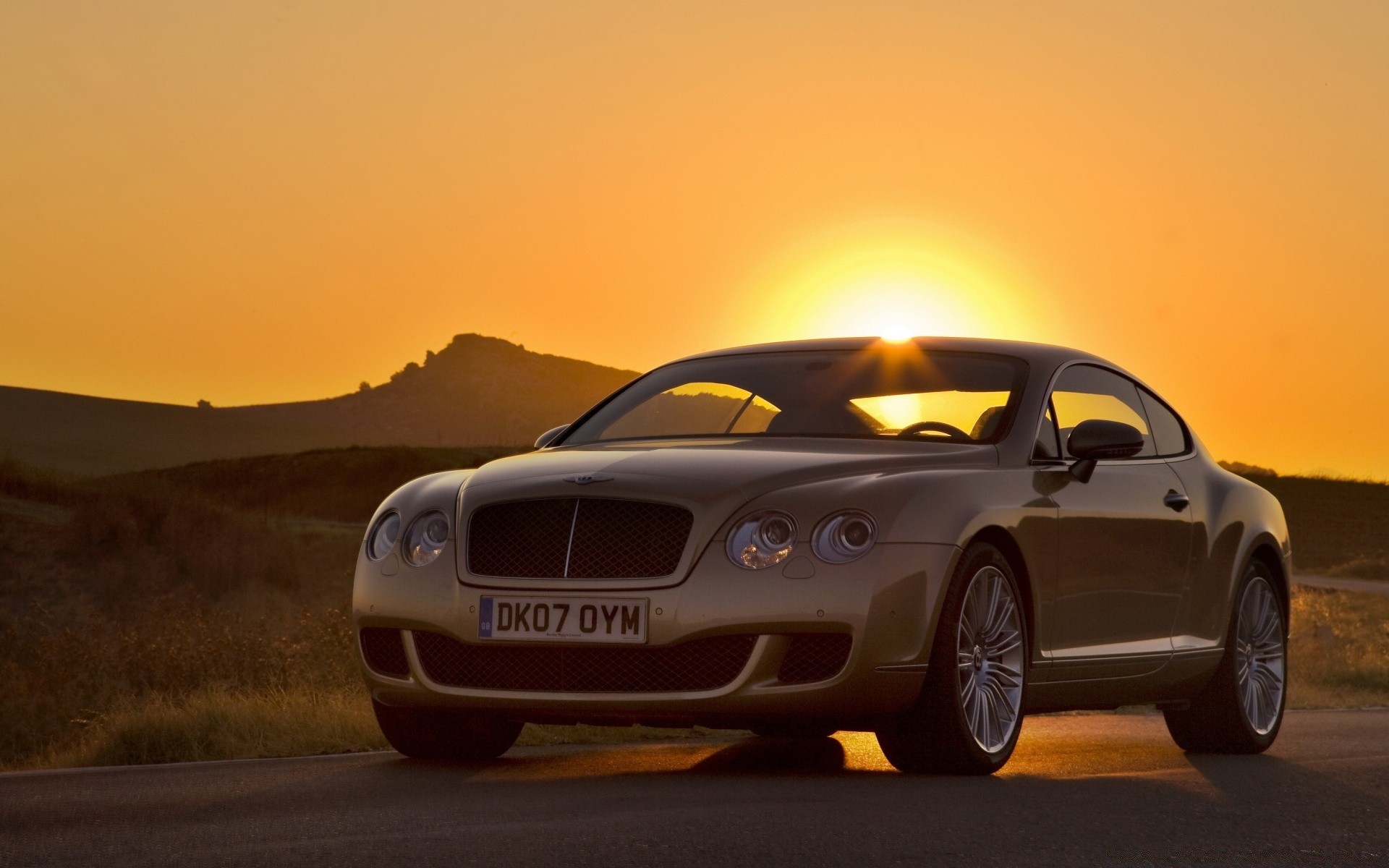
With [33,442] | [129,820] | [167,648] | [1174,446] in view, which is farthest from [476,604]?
[33,442]

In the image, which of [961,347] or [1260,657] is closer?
Result: [961,347]

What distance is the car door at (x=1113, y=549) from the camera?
7.57 metres

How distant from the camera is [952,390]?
7953mm

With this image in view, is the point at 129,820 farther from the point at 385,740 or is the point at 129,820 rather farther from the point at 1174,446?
the point at 1174,446

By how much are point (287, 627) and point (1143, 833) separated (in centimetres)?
1967

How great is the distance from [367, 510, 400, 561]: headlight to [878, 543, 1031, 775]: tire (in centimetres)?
193

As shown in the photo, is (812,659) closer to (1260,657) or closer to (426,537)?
(426,537)

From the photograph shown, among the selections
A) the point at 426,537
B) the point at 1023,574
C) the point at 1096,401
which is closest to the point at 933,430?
the point at 1023,574

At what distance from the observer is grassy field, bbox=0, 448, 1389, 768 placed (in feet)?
29.2

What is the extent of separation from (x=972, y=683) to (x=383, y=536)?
88.3 inches

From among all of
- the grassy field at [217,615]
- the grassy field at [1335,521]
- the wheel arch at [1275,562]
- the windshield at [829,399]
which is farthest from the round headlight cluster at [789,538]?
the grassy field at [1335,521]

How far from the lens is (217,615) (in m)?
27.6

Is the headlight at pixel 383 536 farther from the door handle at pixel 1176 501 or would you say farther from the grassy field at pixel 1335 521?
the grassy field at pixel 1335 521

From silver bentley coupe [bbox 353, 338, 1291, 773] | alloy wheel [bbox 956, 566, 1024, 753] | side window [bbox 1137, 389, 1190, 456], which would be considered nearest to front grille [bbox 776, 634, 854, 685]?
silver bentley coupe [bbox 353, 338, 1291, 773]
